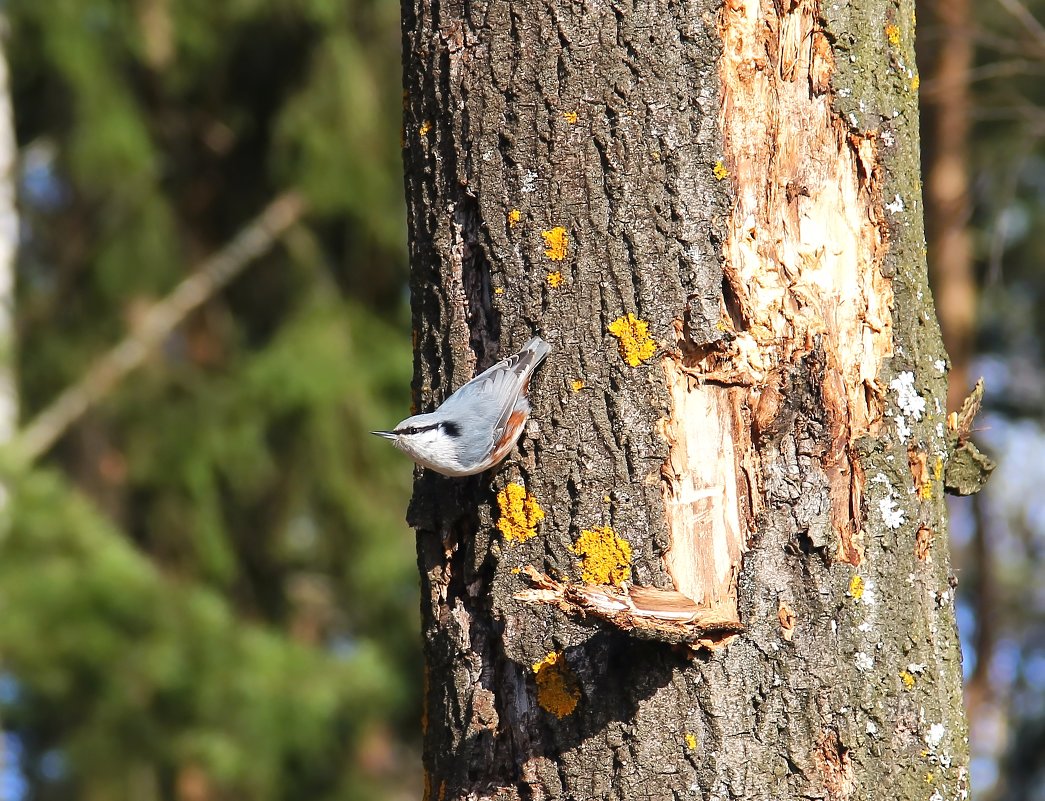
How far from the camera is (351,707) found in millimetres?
6910

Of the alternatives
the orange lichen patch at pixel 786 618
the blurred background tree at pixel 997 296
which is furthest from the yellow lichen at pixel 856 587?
the blurred background tree at pixel 997 296

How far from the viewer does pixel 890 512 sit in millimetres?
1867

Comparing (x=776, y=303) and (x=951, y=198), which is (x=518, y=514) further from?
(x=951, y=198)

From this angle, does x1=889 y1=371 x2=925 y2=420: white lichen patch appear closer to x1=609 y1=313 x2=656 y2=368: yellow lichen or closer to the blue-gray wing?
x1=609 y1=313 x2=656 y2=368: yellow lichen

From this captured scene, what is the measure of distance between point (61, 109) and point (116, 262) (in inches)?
41.9

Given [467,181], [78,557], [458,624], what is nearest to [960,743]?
[458,624]

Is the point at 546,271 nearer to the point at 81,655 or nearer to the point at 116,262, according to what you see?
the point at 81,655

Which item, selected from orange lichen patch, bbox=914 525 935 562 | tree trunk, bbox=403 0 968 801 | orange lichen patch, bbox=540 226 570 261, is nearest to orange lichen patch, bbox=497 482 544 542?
tree trunk, bbox=403 0 968 801

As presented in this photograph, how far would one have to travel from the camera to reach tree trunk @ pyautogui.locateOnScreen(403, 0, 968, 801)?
Result: 1766 millimetres

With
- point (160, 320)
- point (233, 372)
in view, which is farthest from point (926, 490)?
point (160, 320)

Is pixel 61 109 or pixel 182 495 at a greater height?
pixel 61 109

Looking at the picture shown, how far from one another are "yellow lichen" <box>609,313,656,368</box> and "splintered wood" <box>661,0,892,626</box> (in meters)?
0.05

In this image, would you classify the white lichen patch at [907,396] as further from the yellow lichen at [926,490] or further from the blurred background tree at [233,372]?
the blurred background tree at [233,372]

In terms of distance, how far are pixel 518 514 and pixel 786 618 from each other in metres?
0.47
